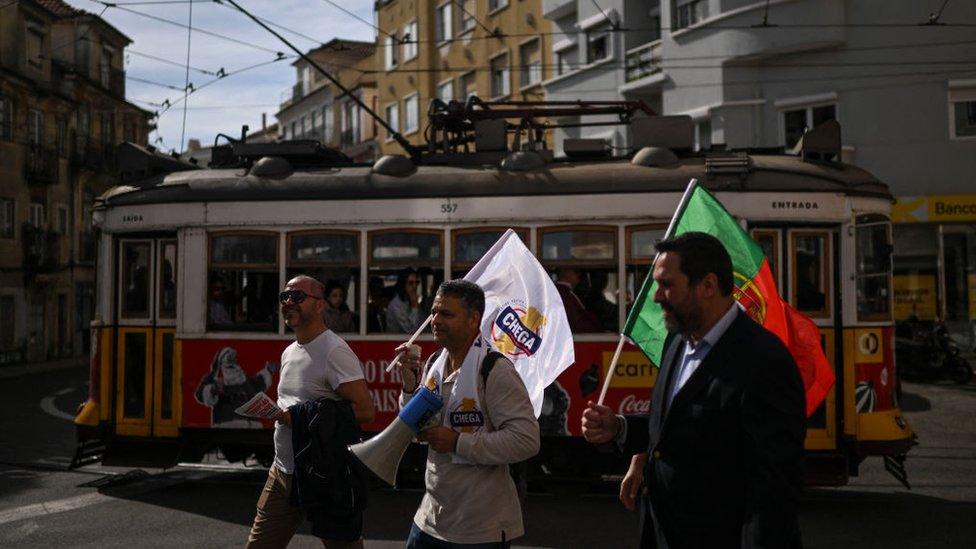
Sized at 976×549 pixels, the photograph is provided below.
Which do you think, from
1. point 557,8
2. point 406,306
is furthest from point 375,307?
point 557,8

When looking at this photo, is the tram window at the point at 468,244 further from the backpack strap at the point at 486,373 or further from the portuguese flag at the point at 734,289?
the backpack strap at the point at 486,373

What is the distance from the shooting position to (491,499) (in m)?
4.34

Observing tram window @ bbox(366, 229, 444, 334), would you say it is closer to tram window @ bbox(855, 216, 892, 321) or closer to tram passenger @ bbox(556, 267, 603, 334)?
tram passenger @ bbox(556, 267, 603, 334)

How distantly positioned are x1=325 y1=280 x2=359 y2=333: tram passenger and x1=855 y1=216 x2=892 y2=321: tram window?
469 cm

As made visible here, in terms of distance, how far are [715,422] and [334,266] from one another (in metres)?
7.49

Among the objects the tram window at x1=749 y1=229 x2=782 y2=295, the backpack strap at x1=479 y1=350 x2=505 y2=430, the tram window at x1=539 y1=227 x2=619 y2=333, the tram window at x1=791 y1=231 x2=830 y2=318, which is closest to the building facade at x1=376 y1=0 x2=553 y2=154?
the tram window at x1=539 y1=227 x2=619 y2=333

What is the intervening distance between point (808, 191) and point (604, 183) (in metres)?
1.83

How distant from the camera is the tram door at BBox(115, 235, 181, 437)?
10859 millimetres

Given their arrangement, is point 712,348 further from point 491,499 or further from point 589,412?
point 491,499

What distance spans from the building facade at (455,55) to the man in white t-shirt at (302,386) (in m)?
25.6

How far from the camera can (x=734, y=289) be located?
4.87 m

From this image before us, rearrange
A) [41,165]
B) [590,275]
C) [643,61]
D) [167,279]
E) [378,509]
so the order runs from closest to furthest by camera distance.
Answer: [378,509]
[590,275]
[167,279]
[643,61]
[41,165]

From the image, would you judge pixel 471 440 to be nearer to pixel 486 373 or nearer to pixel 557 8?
pixel 486 373

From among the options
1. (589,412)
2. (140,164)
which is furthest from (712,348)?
(140,164)
